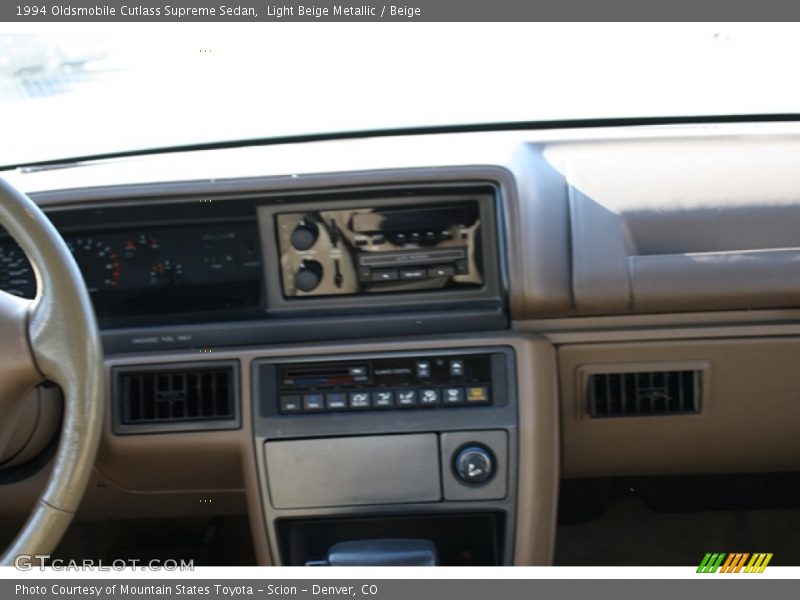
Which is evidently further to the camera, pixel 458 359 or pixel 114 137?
pixel 114 137

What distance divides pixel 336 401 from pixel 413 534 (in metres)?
0.41

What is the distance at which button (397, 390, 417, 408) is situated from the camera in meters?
2.26

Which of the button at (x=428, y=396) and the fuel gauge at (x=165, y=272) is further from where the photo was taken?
the fuel gauge at (x=165, y=272)

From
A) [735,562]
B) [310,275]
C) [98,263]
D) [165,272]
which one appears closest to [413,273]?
[310,275]

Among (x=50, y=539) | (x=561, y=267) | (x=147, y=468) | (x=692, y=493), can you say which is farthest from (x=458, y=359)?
(x=692, y=493)

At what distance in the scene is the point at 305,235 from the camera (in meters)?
2.36

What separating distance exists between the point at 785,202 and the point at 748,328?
12.1 inches

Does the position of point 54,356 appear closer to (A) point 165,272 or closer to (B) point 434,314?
(A) point 165,272

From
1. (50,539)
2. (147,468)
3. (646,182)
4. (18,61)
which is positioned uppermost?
(18,61)

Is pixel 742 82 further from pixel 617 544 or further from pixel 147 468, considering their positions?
pixel 147 468

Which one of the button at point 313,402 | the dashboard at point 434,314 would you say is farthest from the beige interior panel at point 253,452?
the button at point 313,402

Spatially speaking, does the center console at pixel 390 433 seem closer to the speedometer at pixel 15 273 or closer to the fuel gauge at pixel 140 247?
the fuel gauge at pixel 140 247

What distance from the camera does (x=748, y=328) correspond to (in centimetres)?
230

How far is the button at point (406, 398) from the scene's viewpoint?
2.26 m
